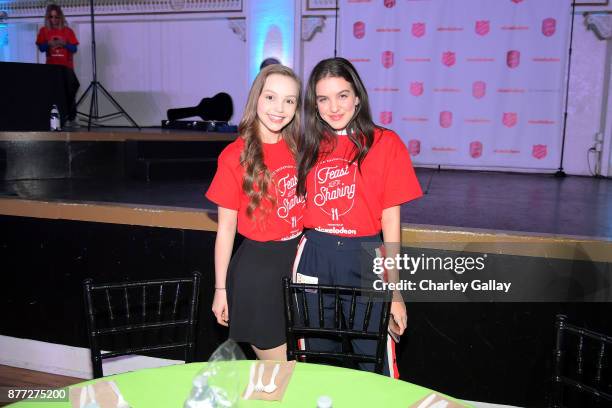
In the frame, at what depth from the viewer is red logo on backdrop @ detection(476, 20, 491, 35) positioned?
19.4ft

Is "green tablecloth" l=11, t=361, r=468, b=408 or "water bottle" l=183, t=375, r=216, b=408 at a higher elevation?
"water bottle" l=183, t=375, r=216, b=408

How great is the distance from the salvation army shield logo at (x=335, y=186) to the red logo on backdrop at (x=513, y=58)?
4.77 meters

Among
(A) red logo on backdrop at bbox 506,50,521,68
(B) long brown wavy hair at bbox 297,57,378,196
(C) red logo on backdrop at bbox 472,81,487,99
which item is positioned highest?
(A) red logo on backdrop at bbox 506,50,521,68

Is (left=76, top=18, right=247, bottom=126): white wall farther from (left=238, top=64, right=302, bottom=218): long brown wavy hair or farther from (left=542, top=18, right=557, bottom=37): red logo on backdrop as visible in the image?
(left=238, top=64, right=302, bottom=218): long brown wavy hair

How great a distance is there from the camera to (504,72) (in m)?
5.91

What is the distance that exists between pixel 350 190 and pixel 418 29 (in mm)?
4921

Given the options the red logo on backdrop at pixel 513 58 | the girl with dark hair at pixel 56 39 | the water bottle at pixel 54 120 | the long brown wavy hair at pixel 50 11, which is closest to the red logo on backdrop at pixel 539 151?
the red logo on backdrop at pixel 513 58

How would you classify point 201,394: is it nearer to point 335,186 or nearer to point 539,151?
point 335,186

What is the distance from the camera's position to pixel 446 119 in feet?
20.3

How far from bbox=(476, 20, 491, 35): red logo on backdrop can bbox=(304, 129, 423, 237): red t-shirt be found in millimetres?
4717

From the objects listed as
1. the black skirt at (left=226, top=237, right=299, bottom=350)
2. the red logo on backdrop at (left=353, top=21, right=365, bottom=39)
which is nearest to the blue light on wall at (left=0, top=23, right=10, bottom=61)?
the red logo on backdrop at (left=353, top=21, right=365, bottom=39)

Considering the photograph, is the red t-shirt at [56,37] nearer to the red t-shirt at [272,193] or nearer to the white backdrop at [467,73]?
the white backdrop at [467,73]

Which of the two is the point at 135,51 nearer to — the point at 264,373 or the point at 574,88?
the point at 574,88

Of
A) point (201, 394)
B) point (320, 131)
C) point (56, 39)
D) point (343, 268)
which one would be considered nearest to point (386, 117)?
point (56, 39)
